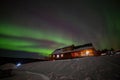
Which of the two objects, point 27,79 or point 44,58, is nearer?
point 27,79

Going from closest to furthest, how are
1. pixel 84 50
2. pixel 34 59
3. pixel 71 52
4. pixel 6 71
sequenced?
1. pixel 6 71
2. pixel 84 50
3. pixel 71 52
4. pixel 34 59

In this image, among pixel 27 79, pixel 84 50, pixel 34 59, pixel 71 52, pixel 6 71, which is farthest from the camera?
pixel 34 59

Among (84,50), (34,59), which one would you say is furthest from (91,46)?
(34,59)

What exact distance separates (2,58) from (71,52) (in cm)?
3235

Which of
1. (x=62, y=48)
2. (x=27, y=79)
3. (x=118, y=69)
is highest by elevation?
(x=62, y=48)

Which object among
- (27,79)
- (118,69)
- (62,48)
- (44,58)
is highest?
(62,48)

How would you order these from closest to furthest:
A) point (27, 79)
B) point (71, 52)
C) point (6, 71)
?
point (27, 79) → point (6, 71) → point (71, 52)

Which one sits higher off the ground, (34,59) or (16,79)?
(34,59)

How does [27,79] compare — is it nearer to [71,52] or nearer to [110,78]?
[110,78]

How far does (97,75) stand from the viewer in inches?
575

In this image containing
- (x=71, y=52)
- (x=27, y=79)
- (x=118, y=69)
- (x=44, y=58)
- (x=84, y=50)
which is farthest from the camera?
(x=44, y=58)

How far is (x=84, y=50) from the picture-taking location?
43812 millimetres

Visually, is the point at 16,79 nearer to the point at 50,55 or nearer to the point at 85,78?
the point at 85,78

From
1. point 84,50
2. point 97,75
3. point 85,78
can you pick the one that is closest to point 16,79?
point 85,78
